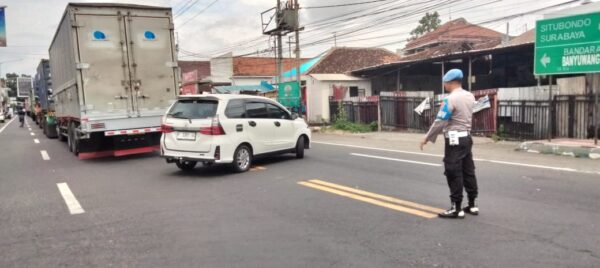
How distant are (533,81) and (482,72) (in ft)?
10.6

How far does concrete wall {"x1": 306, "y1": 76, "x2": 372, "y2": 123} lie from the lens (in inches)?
1046

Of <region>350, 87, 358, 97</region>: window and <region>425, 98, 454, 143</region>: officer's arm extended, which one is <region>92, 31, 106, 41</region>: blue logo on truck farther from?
<region>350, 87, 358, 97</region>: window

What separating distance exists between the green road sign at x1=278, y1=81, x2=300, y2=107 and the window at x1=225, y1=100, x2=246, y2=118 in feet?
47.3

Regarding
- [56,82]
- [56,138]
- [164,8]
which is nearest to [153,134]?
[164,8]

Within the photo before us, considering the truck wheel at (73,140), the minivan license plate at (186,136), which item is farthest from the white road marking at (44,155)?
the minivan license plate at (186,136)

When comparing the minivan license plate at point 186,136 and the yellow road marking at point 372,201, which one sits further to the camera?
Result: the minivan license plate at point 186,136

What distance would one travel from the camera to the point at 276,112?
34.1 ft

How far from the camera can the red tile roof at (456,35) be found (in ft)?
127

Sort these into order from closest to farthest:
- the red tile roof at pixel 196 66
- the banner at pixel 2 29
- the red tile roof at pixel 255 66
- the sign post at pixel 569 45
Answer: the sign post at pixel 569 45 → the banner at pixel 2 29 → the red tile roof at pixel 255 66 → the red tile roof at pixel 196 66

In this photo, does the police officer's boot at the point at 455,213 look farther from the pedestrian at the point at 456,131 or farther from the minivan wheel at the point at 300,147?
the minivan wheel at the point at 300,147

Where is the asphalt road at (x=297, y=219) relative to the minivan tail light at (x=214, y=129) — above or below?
below

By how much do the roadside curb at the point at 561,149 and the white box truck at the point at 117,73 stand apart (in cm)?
929

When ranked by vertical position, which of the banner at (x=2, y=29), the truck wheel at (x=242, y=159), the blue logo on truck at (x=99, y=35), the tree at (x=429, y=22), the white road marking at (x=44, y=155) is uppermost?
the tree at (x=429, y=22)

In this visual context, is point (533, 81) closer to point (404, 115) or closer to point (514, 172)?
point (404, 115)
